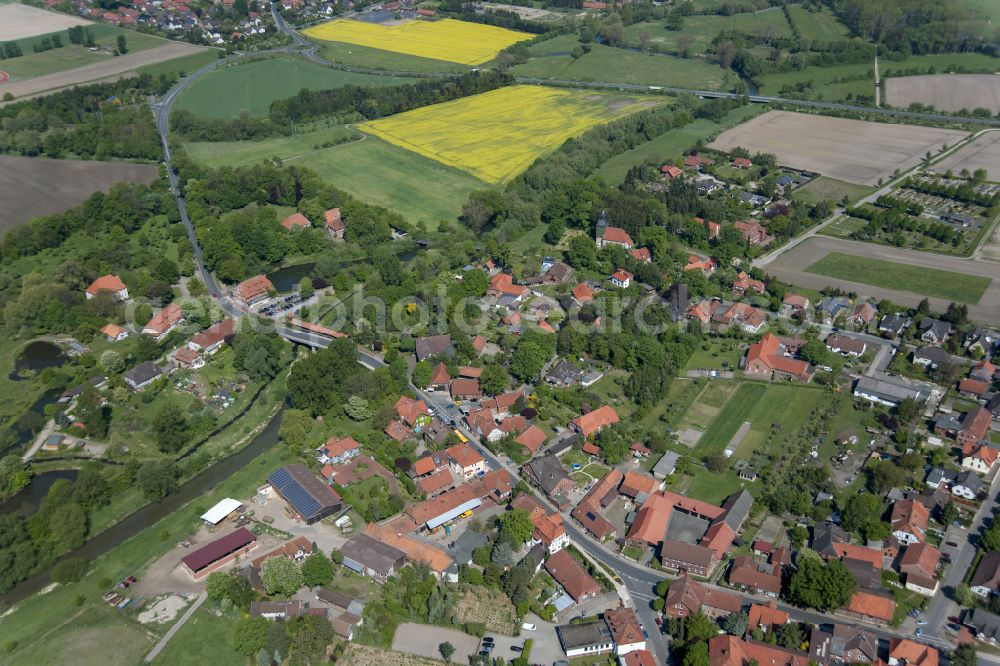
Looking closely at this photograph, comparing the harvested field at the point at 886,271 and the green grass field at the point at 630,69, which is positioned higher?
the green grass field at the point at 630,69

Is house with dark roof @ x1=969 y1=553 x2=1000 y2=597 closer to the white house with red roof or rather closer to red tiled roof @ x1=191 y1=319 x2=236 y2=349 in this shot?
red tiled roof @ x1=191 y1=319 x2=236 y2=349

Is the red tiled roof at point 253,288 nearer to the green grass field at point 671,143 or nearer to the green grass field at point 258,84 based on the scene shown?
the green grass field at point 671,143

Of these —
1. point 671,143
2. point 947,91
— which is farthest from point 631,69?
point 947,91

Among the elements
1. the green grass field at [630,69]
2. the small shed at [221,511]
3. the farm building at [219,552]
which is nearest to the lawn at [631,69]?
the green grass field at [630,69]

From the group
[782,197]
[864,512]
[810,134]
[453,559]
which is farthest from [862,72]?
[453,559]

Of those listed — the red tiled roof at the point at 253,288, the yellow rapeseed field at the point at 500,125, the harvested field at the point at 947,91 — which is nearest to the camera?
the red tiled roof at the point at 253,288

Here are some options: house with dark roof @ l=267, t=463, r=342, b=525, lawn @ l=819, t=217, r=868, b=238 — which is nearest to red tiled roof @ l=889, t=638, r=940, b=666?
house with dark roof @ l=267, t=463, r=342, b=525
